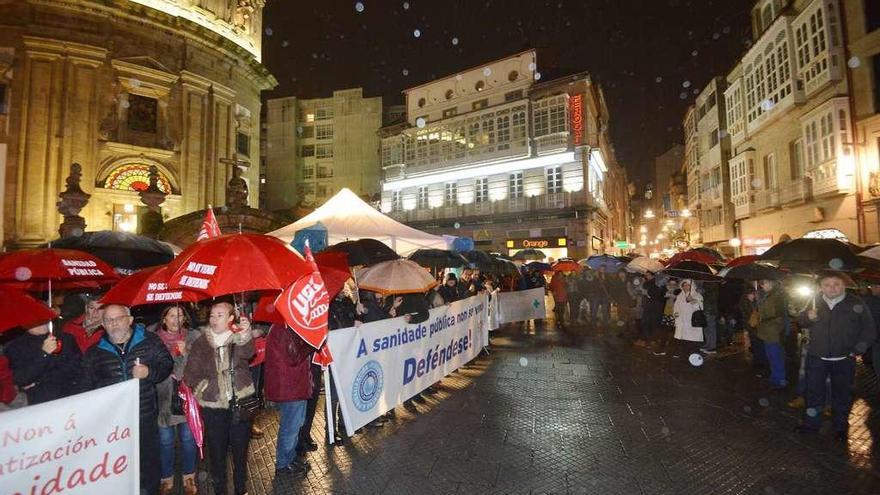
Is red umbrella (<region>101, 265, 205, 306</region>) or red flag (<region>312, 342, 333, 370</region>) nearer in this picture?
red umbrella (<region>101, 265, 205, 306</region>)

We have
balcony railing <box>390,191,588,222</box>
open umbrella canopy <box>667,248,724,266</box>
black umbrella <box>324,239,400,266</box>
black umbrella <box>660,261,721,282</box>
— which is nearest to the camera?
black umbrella <box>324,239,400,266</box>

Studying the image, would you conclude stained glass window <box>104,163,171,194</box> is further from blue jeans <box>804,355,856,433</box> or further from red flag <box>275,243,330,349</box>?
blue jeans <box>804,355,856,433</box>

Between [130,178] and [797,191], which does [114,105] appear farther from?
[797,191]

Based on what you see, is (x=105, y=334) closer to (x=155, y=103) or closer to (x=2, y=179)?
(x=2, y=179)

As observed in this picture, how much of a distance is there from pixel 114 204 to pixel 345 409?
2290 centimetres

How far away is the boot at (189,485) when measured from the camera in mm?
4672

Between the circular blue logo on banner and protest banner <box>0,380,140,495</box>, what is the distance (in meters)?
2.74

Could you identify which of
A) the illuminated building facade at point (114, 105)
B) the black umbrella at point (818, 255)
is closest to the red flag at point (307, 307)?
the black umbrella at point (818, 255)

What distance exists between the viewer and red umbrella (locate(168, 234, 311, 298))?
3768mm

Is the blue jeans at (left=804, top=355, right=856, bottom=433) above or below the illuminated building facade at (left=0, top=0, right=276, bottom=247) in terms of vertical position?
below

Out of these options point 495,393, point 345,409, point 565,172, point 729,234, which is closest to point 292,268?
point 345,409

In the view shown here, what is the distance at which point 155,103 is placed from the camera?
2452 cm

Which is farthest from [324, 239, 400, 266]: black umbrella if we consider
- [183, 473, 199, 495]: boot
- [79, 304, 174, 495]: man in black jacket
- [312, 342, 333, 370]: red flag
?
[183, 473, 199, 495]: boot

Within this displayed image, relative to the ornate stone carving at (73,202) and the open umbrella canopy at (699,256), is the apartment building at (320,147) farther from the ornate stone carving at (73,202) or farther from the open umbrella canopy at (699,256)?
the open umbrella canopy at (699,256)
